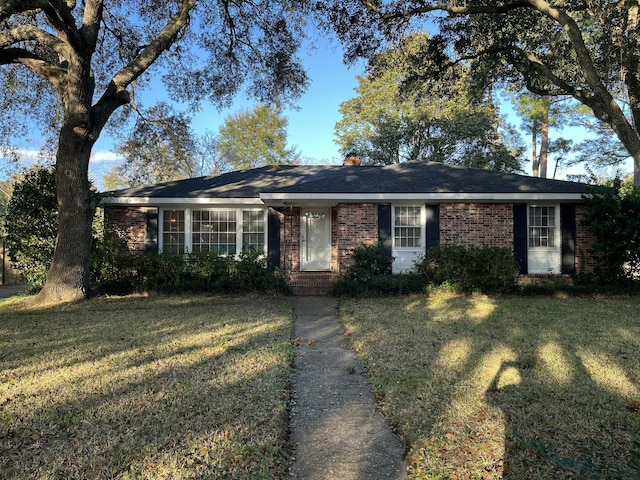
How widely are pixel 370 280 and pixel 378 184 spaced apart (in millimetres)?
2878

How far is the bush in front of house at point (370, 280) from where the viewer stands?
10289mm

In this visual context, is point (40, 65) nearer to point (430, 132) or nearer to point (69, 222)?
point (69, 222)

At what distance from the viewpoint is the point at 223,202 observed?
12.0 metres

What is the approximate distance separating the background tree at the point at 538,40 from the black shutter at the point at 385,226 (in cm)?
452

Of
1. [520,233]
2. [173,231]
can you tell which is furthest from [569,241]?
[173,231]

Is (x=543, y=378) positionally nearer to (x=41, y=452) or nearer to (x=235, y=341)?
(x=235, y=341)

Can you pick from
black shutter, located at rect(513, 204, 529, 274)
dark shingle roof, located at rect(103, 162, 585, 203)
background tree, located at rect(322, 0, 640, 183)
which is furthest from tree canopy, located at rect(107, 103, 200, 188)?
black shutter, located at rect(513, 204, 529, 274)

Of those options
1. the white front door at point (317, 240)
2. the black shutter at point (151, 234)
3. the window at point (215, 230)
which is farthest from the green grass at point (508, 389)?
the black shutter at point (151, 234)

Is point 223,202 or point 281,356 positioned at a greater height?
point 223,202

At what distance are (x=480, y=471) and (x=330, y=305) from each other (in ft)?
21.9

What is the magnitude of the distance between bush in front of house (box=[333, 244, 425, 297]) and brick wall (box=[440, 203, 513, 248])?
2.03 meters

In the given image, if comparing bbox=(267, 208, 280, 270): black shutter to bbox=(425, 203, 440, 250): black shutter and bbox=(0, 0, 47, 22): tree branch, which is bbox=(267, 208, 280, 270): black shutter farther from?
bbox=(0, 0, 47, 22): tree branch

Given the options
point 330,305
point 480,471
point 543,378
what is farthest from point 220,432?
point 330,305

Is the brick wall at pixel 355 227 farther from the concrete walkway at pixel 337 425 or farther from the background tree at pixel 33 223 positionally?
the background tree at pixel 33 223
